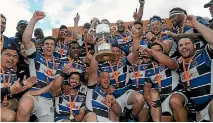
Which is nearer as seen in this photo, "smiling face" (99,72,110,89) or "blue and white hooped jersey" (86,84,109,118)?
"blue and white hooped jersey" (86,84,109,118)

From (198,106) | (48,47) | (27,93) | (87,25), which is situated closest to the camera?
(198,106)

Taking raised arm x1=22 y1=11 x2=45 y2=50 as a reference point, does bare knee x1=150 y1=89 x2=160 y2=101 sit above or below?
below

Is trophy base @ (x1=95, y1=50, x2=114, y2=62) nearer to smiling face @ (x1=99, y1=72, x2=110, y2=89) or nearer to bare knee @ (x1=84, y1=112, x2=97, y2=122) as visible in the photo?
smiling face @ (x1=99, y1=72, x2=110, y2=89)

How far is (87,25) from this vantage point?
758 centimetres

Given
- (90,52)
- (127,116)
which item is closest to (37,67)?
(90,52)

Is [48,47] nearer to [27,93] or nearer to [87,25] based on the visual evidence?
[27,93]

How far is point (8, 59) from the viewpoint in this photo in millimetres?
5027

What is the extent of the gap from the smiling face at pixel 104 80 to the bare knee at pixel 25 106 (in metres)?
1.20

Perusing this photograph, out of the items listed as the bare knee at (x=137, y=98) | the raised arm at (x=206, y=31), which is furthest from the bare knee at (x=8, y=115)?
the raised arm at (x=206, y=31)

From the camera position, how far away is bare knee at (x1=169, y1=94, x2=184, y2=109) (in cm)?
479

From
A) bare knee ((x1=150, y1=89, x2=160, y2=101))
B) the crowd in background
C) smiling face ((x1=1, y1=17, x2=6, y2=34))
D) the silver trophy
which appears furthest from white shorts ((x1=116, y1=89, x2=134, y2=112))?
smiling face ((x1=1, y1=17, x2=6, y2=34))

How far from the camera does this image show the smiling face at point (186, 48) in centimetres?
496

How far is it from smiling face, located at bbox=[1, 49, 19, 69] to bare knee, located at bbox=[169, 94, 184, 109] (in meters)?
2.55

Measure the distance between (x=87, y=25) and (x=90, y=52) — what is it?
1392mm
